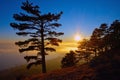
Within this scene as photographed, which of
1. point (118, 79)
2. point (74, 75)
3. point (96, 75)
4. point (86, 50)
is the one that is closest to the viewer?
point (118, 79)

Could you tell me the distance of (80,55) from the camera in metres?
65.8

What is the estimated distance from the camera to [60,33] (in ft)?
113

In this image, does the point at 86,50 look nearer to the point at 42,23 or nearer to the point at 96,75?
the point at 42,23

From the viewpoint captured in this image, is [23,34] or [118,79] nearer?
[118,79]

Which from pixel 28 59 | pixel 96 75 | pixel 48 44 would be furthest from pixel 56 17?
pixel 96 75

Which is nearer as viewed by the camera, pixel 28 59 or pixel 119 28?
pixel 28 59

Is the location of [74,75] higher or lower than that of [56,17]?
lower

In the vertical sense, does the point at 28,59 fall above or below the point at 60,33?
below

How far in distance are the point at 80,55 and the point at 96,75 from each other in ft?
150

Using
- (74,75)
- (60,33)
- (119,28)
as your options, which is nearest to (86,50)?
(119,28)

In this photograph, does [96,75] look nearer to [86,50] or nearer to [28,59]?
[28,59]

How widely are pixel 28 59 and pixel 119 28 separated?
17632 mm

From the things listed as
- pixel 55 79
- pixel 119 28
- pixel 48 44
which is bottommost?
pixel 55 79

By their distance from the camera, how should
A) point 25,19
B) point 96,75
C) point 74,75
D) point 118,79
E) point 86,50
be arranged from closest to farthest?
1. point 118,79
2. point 96,75
3. point 74,75
4. point 25,19
5. point 86,50
